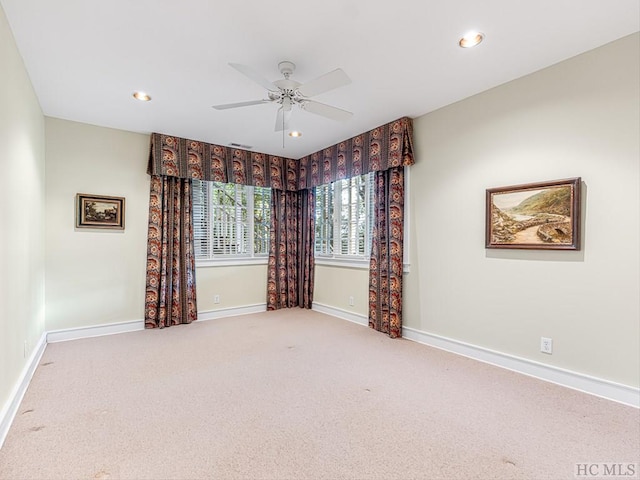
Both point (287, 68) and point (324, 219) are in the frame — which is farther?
point (324, 219)

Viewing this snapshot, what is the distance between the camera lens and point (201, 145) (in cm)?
478

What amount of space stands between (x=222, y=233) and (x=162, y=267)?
1066 mm

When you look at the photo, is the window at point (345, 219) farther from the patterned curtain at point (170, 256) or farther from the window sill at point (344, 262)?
the patterned curtain at point (170, 256)

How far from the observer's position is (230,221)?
5.33m

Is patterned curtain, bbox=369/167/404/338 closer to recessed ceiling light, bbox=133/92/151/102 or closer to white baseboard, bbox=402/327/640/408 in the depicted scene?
white baseboard, bbox=402/327/640/408

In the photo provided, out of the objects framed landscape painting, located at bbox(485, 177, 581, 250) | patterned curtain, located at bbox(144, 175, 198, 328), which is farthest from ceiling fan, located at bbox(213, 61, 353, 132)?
patterned curtain, located at bbox(144, 175, 198, 328)

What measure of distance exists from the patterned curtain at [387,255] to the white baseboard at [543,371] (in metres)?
0.46

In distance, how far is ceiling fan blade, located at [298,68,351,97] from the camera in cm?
231

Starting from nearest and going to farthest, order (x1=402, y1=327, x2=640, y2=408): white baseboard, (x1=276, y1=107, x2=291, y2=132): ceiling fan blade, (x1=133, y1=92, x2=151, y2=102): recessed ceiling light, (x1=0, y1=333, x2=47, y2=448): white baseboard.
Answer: (x1=0, y1=333, x2=47, y2=448): white baseboard, (x1=402, y1=327, x2=640, y2=408): white baseboard, (x1=276, y1=107, x2=291, y2=132): ceiling fan blade, (x1=133, y1=92, x2=151, y2=102): recessed ceiling light

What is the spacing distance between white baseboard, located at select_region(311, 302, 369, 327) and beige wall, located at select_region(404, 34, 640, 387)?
0.98m

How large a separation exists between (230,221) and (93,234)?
1.82 meters

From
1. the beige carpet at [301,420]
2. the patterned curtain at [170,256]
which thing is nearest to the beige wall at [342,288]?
the beige carpet at [301,420]

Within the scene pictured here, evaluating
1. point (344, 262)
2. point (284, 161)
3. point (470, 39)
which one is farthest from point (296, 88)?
point (284, 161)

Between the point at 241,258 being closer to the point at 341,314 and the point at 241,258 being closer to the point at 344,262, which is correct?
Result: the point at 344,262
